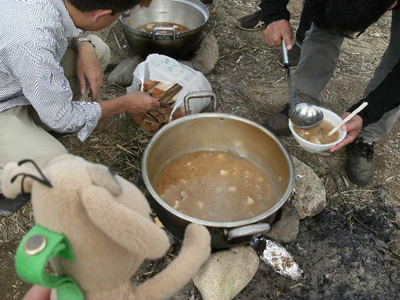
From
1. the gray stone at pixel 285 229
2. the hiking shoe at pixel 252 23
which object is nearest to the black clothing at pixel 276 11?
the gray stone at pixel 285 229

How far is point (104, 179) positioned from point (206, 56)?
2.91 m

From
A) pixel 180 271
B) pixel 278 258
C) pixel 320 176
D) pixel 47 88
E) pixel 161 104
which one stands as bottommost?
pixel 320 176

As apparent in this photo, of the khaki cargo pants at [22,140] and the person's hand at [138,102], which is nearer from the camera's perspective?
the khaki cargo pants at [22,140]

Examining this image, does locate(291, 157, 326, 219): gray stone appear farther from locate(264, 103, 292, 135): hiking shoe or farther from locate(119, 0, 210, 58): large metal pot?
locate(119, 0, 210, 58): large metal pot

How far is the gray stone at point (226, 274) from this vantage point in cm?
182

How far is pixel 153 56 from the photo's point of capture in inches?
112

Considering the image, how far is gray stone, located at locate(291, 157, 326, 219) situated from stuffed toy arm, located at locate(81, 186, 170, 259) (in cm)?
166

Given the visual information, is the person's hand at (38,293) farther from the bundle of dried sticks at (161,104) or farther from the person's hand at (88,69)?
the bundle of dried sticks at (161,104)

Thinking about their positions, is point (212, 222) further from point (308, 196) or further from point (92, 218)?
point (308, 196)

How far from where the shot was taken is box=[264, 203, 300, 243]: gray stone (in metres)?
2.12

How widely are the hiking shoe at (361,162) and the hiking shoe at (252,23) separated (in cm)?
208

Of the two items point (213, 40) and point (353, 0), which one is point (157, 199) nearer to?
point (353, 0)

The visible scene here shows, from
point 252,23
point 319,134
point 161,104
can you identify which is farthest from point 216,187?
point 252,23

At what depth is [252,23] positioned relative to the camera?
4.14 meters
